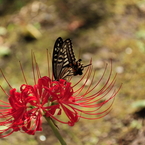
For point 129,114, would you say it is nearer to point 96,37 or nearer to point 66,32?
point 96,37

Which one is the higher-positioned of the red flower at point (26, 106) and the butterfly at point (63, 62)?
the butterfly at point (63, 62)

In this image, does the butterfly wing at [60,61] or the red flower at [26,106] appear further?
the butterfly wing at [60,61]

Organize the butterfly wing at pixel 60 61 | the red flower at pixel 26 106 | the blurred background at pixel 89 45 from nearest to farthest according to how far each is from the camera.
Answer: the red flower at pixel 26 106 → the butterfly wing at pixel 60 61 → the blurred background at pixel 89 45

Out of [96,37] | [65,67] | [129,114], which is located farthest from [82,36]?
[65,67]

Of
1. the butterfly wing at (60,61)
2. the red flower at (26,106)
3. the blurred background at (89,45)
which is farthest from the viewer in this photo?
the blurred background at (89,45)

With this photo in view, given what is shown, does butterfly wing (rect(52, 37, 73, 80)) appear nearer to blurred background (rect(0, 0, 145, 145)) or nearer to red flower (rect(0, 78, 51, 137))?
red flower (rect(0, 78, 51, 137))

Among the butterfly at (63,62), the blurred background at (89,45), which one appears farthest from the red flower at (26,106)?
the blurred background at (89,45)

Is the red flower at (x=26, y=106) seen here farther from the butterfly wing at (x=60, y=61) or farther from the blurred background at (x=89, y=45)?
the blurred background at (x=89, y=45)
